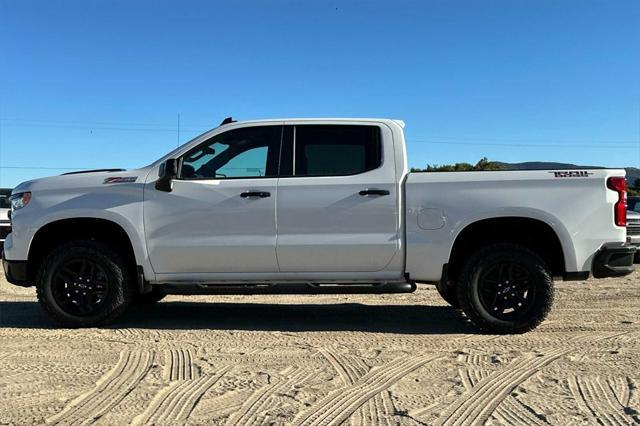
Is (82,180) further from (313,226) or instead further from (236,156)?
(313,226)

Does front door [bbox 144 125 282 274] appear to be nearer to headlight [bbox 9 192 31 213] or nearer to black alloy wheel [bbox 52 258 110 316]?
black alloy wheel [bbox 52 258 110 316]

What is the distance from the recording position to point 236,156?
573cm

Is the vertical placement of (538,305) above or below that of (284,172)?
below

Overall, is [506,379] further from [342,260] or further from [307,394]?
[342,260]

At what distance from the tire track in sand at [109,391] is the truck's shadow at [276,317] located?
1281 mm

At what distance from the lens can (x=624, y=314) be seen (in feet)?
21.6

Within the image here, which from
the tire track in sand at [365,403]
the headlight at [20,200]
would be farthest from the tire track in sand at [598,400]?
the headlight at [20,200]

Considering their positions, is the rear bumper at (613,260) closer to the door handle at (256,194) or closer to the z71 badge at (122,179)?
the door handle at (256,194)

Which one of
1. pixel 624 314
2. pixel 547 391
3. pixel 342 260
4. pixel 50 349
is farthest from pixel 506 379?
pixel 50 349

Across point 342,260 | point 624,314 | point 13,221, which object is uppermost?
point 13,221

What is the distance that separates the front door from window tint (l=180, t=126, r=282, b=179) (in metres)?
0.01

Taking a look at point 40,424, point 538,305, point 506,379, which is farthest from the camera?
point 538,305

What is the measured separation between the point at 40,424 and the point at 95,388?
0.64m

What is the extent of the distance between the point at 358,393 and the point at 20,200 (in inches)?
161
